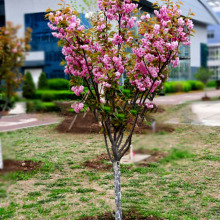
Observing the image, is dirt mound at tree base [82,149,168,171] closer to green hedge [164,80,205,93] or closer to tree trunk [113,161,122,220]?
green hedge [164,80,205,93]

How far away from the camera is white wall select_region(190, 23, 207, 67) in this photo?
A: 2.86m

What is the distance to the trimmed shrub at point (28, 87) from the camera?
206 cm

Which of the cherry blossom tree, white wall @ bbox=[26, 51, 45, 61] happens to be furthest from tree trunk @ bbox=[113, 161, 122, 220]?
white wall @ bbox=[26, 51, 45, 61]

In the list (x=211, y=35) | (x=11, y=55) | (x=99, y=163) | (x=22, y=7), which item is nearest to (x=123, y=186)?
(x=99, y=163)

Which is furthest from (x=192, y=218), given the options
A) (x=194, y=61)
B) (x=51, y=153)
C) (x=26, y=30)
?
(x=51, y=153)

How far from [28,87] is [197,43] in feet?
5.26

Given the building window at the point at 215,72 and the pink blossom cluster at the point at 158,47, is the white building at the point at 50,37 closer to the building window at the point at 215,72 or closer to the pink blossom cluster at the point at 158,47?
the building window at the point at 215,72

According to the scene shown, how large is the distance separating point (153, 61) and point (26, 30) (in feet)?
2.74

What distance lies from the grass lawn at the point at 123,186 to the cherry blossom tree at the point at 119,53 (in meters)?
0.31

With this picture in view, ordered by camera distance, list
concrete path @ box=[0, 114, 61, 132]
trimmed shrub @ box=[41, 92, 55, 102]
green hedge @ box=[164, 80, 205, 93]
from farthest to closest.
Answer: concrete path @ box=[0, 114, 61, 132]
green hedge @ box=[164, 80, 205, 93]
trimmed shrub @ box=[41, 92, 55, 102]

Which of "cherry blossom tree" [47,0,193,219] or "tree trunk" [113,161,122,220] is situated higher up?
"cherry blossom tree" [47,0,193,219]

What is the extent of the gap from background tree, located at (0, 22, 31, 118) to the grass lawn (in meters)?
0.92

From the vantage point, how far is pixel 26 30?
182 cm

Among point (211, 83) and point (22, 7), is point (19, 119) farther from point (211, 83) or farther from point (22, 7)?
point (211, 83)
